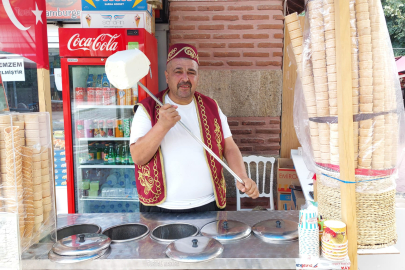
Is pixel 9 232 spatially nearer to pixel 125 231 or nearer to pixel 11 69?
pixel 125 231

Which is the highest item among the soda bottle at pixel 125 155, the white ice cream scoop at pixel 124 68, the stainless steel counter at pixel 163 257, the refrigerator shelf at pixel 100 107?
the white ice cream scoop at pixel 124 68

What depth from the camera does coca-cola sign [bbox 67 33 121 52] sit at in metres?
3.26

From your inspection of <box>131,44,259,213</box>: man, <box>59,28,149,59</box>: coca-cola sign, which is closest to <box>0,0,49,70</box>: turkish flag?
<box>131,44,259,213</box>: man

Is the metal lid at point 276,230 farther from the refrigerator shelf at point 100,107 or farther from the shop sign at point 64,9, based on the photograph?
the shop sign at point 64,9

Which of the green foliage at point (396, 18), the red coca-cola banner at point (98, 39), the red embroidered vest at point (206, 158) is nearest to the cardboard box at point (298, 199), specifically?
the red embroidered vest at point (206, 158)

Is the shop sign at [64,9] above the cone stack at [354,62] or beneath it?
above

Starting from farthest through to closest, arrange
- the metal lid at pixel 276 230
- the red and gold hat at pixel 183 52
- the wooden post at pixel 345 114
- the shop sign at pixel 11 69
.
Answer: the red and gold hat at pixel 183 52
the shop sign at pixel 11 69
the metal lid at pixel 276 230
the wooden post at pixel 345 114

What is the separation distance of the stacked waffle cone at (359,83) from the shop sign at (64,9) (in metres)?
3.66

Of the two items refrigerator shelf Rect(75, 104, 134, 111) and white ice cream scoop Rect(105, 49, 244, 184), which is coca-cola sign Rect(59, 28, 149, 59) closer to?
refrigerator shelf Rect(75, 104, 134, 111)

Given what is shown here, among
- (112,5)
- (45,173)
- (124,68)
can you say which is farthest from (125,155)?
(124,68)

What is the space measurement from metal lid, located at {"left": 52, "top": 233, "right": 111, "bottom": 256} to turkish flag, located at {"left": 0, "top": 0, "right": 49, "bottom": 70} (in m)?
0.78

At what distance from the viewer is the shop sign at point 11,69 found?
60.6 inches

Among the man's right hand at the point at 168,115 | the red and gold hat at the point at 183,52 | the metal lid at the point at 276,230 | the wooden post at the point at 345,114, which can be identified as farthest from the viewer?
the red and gold hat at the point at 183,52

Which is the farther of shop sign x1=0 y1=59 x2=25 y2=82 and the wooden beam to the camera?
the wooden beam
